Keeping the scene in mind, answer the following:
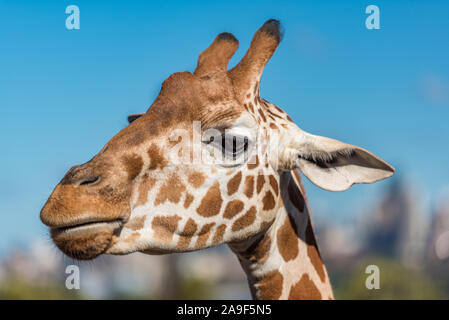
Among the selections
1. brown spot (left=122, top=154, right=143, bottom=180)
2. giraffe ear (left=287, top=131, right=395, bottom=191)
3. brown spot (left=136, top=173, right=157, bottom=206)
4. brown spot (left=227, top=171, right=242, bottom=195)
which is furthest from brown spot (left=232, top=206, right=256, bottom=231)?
brown spot (left=122, top=154, right=143, bottom=180)

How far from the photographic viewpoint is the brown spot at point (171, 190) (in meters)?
3.83

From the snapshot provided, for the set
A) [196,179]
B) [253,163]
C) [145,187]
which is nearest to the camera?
[145,187]

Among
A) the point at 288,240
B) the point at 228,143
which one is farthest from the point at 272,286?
the point at 228,143

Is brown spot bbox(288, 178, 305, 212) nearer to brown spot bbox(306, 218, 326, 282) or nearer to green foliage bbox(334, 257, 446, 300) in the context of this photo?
brown spot bbox(306, 218, 326, 282)

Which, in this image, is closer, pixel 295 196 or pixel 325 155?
pixel 325 155

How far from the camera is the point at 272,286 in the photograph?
438cm

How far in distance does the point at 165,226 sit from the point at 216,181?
22.1 inches

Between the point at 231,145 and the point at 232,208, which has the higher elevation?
the point at 231,145

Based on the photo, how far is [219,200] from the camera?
13.2 feet

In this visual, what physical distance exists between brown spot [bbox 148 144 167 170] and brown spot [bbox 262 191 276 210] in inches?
37.1

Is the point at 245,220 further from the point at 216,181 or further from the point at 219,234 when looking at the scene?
the point at 216,181

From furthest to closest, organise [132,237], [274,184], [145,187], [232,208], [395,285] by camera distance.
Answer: [395,285] → [274,184] → [232,208] → [145,187] → [132,237]

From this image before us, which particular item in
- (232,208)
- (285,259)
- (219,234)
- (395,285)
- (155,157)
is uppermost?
(155,157)
